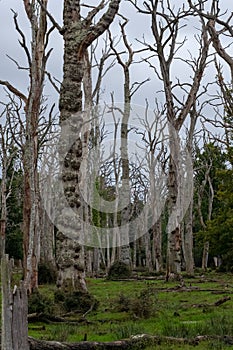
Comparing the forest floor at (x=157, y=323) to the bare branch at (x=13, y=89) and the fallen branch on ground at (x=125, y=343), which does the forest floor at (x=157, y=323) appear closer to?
the fallen branch on ground at (x=125, y=343)

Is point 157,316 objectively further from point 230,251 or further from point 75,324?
point 230,251

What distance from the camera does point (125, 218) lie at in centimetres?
2756

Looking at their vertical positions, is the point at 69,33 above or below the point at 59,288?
above

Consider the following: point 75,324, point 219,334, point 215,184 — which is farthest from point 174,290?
point 215,184

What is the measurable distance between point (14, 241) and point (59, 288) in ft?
106

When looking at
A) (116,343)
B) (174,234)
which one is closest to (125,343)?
(116,343)

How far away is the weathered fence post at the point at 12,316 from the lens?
441cm

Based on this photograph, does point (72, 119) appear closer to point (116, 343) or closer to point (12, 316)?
point (116, 343)

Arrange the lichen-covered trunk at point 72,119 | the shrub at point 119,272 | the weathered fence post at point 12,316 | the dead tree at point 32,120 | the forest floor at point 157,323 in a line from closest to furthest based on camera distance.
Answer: the weathered fence post at point 12,316 → the forest floor at point 157,323 → the lichen-covered trunk at point 72,119 → the dead tree at point 32,120 → the shrub at point 119,272

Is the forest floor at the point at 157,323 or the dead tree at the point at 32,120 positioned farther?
the dead tree at the point at 32,120

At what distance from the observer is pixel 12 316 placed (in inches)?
173

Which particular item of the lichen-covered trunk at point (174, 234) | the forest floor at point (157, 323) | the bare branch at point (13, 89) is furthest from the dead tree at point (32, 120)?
the lichen-covered trunk at point (174, 234)

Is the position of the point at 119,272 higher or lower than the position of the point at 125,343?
higher

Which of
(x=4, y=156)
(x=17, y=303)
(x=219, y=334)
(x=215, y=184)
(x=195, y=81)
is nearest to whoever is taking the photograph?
(x=17, y=303)
